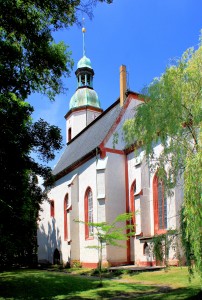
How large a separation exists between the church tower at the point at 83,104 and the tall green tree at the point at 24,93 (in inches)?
887

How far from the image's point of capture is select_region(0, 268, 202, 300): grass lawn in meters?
13.0

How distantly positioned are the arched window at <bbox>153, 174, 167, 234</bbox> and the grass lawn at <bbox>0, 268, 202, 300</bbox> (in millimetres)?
3328

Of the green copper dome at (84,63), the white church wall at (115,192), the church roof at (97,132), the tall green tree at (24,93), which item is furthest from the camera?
the green copper dome at (84,63)

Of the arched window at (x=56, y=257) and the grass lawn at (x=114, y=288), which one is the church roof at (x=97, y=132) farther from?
the grass lawn at (x=114, y=288)

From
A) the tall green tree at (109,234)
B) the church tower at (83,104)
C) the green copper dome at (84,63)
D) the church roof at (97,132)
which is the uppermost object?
the green copper dome at (84,63)

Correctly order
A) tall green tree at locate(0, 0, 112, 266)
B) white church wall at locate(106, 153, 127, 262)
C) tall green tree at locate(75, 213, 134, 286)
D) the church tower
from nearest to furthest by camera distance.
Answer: tall green tree at locate(0, 0, 112, 266) → tall green tree at locate(75, 213, 134, 286) → white church wall at locate(106, 153, 127, 262) → the church tower

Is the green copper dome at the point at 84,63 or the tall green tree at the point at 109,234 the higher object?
the green copper dome at the point at 84,63

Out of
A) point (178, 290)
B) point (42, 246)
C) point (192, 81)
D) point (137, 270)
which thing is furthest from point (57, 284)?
point (42, 246)

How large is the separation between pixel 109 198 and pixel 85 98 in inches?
671

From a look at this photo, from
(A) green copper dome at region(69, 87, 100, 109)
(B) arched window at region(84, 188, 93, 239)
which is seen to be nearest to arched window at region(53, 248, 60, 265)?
(B) arched window at region(84, 188, 93, 239)

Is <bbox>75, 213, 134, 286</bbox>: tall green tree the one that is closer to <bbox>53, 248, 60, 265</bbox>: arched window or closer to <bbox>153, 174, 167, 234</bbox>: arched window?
<bbox>153, 174, 167, 234</bbox>: arched window

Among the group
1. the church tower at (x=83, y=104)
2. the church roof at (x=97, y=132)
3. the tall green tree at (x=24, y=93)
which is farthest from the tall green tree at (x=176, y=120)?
the church tower at (x=83, y=104)

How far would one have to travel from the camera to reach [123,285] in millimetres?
15703

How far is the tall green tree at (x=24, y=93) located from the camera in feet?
31.2
